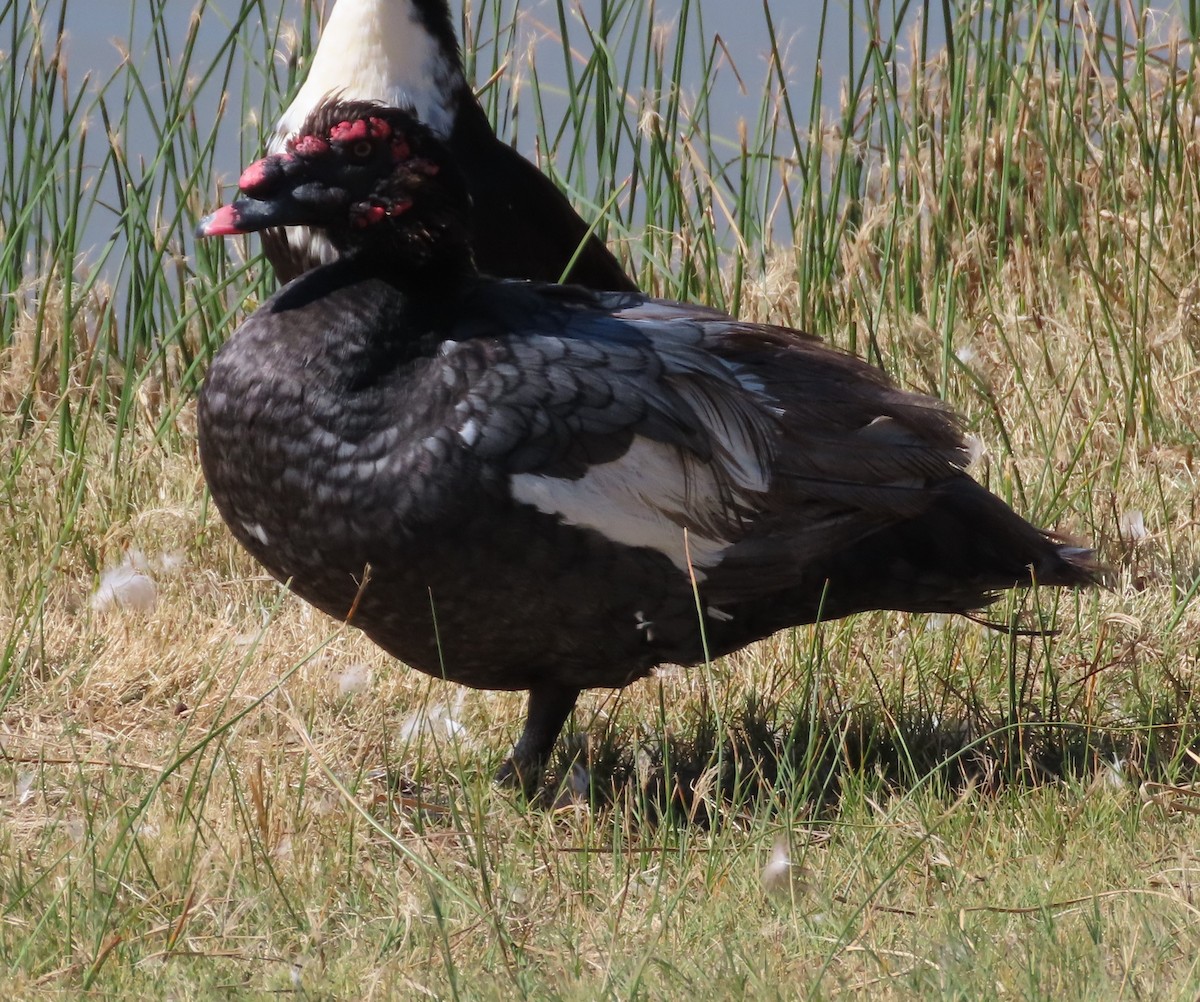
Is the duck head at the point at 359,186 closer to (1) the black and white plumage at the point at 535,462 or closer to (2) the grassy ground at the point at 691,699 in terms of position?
(1) the black and white plumage at the point at 535,462

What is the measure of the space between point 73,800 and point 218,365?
0.80 m

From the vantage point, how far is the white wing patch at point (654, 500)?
2855 mm

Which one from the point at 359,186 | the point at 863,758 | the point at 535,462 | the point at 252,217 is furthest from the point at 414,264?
the point at 863,758

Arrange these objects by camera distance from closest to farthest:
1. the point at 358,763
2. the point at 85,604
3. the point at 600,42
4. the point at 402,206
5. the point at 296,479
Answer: the point at 296,479, the point at 402,206, the point at 358,763, the point at 85,604, the point at 600,42

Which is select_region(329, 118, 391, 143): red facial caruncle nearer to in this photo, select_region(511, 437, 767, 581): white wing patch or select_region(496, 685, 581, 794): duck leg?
select_region(511, 437, 767, 581): white wing patch

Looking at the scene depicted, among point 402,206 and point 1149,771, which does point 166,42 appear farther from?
point 1149,771

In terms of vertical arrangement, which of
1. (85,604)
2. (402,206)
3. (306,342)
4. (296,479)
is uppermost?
(402,206)

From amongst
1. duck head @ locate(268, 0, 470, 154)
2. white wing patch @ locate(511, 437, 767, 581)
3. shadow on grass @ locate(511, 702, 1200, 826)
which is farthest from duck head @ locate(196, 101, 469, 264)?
duck head @ locate(268, 0, 470, 154)

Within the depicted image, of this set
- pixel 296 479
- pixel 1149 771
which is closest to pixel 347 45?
pixel 296 479

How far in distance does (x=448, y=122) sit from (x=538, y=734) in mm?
1744

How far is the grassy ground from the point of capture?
2414 mm

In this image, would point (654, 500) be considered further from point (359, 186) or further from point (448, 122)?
point (448, 122)

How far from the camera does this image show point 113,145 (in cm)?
459

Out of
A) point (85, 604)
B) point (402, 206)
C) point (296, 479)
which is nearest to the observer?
point (296, 479)
